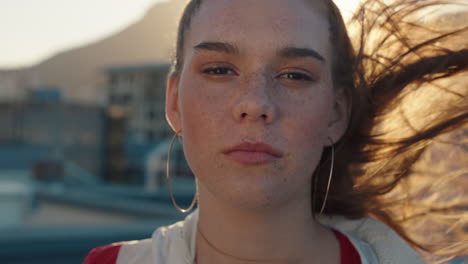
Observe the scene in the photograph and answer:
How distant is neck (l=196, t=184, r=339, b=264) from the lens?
Answer: 1540 millimetres

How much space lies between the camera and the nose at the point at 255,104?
4.43ft

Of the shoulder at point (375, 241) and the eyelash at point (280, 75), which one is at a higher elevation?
the eyelash at point (280, 75)

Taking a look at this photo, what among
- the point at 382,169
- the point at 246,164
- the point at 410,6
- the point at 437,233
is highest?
the point at 410,6

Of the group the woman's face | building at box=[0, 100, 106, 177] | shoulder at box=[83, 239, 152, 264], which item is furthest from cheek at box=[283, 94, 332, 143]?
building at box=[0, 100, 106, 177]

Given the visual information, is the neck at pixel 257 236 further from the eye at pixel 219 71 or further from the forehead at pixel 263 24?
the forehead at pixel 263 24

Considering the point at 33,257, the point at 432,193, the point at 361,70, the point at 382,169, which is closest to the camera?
the point at 361,70

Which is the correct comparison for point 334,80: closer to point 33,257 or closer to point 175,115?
point 175,115

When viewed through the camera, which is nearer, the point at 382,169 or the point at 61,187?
the point at 382,169

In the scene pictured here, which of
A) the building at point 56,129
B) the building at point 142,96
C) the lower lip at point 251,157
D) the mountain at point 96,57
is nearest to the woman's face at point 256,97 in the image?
the lower lip at point 251,157

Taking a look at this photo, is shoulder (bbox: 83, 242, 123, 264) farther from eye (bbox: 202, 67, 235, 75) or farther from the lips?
eye (bbox: 202, 67, 235, 75)

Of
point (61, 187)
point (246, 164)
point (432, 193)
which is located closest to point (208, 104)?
point (246, 164)

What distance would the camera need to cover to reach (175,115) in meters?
1.70

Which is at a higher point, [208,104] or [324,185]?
[208,104]

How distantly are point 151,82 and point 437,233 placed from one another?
37.9 meters
